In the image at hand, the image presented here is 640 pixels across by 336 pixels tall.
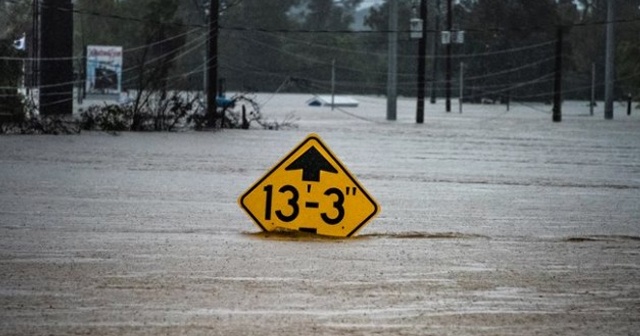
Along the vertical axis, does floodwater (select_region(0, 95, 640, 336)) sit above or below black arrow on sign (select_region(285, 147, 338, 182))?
below

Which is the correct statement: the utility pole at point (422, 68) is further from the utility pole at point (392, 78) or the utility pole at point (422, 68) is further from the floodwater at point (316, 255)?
the floodwater at point (316, 255)

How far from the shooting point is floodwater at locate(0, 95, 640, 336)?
949 centimetres

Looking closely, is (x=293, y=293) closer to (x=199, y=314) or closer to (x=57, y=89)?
(x=199, y=314)

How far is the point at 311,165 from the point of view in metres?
14.3

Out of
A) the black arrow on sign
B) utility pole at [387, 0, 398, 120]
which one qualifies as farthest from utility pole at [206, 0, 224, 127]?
the black arrow on sign

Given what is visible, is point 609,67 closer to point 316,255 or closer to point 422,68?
point 422,68

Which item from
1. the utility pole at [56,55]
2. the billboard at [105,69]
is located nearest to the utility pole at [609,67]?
the billboard at [105,69]

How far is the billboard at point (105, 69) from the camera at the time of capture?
6619 centimetres

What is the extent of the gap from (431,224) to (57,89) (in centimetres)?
3918

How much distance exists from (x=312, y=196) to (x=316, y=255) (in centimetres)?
141

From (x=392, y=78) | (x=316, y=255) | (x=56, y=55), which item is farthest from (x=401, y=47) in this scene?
(x=316, y=255)

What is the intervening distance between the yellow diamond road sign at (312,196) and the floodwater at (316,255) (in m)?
0.19

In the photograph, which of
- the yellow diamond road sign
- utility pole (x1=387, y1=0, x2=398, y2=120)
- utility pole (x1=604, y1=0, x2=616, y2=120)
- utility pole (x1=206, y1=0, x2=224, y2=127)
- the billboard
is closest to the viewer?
the yellow diamond road sign

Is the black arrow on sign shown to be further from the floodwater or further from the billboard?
the billboard
